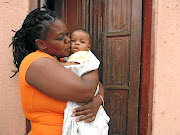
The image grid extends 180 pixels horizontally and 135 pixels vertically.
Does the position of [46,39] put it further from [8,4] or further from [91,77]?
[8,4]

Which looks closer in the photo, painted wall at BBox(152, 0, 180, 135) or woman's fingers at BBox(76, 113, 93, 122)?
woman's fingers at BBox(76, 113, 93, 122)

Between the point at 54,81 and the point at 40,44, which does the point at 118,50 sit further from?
the point at 54,81

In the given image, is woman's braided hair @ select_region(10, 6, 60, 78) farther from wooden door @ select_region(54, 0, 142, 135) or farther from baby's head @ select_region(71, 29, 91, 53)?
wooden door @ select_region(54, 0, 142, 135)

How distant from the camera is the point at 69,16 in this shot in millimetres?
2486

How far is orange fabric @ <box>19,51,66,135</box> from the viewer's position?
122cm

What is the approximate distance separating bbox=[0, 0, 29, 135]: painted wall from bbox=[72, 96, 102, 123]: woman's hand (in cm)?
116

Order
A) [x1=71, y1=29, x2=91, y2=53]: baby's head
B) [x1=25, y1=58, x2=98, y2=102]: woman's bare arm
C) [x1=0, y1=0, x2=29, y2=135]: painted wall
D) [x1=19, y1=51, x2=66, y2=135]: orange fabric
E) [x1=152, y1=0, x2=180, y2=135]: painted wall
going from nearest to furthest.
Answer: [x1=25, y1=58, x2=98, y2=102]: woman's bare arm
[x1=19, y1=51, x2=66, y2=135]: orange fabric
[x1=71, y1=29, x2=91, y2=53]: baby's head
[x1=152, y1=0, x2=180, y2=135]: painted wall
[x1=0, y1=0, x2=29, y2=135]: painted wall

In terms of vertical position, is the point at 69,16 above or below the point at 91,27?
above

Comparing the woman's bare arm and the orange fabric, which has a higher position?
the woman's bare arm

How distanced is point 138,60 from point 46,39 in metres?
1.26

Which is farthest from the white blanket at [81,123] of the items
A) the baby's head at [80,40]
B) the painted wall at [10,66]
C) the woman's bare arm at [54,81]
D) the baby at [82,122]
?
the painted wall at [10,66]

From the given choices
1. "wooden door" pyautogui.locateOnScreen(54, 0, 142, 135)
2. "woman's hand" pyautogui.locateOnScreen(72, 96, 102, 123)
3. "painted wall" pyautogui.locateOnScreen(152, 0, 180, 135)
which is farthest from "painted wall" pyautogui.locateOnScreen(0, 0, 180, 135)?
"woman's hand" pyautogui.locateOnScreen(72, 96, 102, 123)

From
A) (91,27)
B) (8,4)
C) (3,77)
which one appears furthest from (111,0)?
(3,77)

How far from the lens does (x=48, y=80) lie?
3.66 feet
